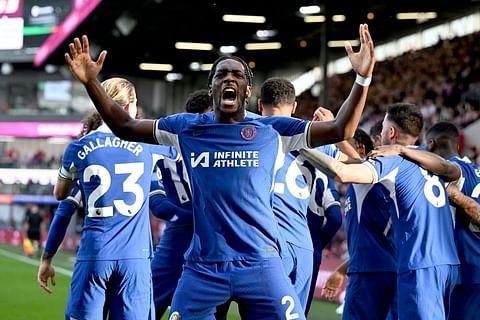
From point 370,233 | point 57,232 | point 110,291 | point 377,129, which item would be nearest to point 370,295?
point 370,233

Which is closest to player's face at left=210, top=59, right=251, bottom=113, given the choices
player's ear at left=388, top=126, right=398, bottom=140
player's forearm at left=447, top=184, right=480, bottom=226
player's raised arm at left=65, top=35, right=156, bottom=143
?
player's raised arm at left=65, top=35, right=156, bottom=143

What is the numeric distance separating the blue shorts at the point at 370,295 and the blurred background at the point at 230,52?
1092 centimetres

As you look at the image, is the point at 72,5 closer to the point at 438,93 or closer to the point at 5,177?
the point at 438,93

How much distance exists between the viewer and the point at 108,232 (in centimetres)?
688

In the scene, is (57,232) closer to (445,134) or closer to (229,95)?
(229,95)

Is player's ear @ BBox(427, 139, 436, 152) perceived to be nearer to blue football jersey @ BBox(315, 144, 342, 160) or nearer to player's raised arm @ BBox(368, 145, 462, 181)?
player's raised arm @ BBox(368, 145, 462, 181)

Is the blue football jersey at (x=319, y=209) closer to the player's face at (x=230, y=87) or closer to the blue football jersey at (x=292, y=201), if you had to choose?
the blue football jersey at (x=292, y=201)

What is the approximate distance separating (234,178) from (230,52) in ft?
125

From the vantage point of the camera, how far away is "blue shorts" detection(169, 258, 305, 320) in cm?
559

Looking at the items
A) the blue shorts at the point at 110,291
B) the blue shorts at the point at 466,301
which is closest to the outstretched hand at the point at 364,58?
the blue shorts at the point at 110,291

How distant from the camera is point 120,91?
6.89 m

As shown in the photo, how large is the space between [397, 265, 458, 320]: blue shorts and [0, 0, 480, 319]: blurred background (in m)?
11.5

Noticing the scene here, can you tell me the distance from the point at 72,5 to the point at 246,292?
29125 millimetres

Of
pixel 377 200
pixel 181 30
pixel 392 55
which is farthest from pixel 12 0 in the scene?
pixel 377 200
